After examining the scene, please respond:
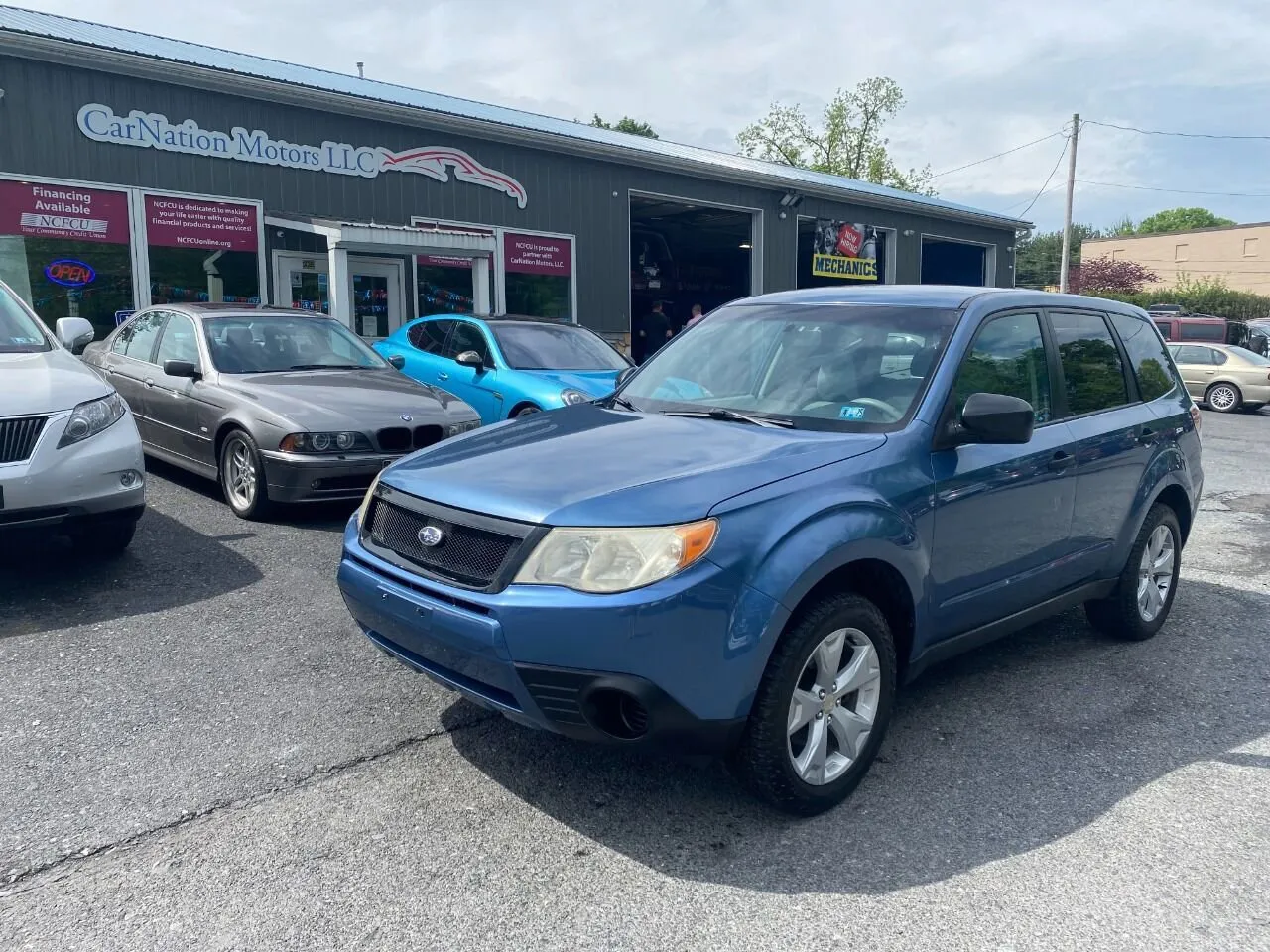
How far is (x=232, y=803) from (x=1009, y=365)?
336 centimetres

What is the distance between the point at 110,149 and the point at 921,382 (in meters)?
11.4

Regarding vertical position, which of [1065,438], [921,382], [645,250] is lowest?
[1065,438]

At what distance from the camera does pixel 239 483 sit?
7.07 metres

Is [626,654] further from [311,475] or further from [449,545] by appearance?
[311,475]

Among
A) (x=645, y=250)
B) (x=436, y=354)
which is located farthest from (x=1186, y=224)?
(x=436, y=354)

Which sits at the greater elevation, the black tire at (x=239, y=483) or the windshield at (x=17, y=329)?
the windshield at (x=17, y=329)

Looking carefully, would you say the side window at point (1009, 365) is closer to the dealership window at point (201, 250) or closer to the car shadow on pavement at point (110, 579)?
the car shadow on pavement at point (110, 579)

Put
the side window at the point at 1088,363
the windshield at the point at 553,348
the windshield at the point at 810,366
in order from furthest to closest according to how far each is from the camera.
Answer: the windshield at the point at 553,348 < the side window at the point at 1088,363 < the windshield at the point at 810,366

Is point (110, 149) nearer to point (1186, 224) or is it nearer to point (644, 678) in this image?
point (644, 678)

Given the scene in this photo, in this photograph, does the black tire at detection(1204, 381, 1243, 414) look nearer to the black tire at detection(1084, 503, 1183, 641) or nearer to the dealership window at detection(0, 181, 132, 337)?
the black tire at detection(1084, 503, 1183, 641)

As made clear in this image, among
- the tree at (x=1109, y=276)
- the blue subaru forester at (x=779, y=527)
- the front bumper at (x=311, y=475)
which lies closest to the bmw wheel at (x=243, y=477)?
the front bumper at (x=311, y=475)

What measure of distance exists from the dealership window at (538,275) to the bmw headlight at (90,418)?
1044 centimetres

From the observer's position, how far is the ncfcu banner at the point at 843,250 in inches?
883

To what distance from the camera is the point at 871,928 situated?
2.67 metres
